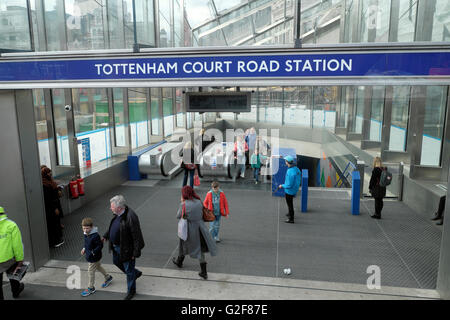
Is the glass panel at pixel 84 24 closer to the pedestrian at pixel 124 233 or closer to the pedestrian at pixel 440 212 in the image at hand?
the pedestrian at pixel 124 233

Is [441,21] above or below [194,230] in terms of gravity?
above

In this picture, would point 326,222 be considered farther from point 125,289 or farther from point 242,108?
point 125,289

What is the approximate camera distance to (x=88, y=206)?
30.2 ft

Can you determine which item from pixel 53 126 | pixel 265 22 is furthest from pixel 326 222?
pixel 53 126

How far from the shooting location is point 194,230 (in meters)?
5.43

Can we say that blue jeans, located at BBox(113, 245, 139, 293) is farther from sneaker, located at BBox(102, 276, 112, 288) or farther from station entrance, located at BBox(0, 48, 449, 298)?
station entrance, located at BBox(0, 48, 449, 298)

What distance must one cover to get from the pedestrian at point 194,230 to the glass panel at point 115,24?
7.52 meters

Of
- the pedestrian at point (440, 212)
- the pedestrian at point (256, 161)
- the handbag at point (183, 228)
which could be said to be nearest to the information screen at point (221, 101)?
the handbag at point (183, 228)

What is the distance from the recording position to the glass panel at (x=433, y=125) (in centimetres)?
953

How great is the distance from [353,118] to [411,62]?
1307cm

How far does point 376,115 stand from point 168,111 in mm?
8855

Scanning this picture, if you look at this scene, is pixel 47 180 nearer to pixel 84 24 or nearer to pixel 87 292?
pixel 87 292

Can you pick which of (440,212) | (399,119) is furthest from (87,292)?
(399,119)

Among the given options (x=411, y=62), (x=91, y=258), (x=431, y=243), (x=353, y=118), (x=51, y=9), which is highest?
(x=51, y=9)
